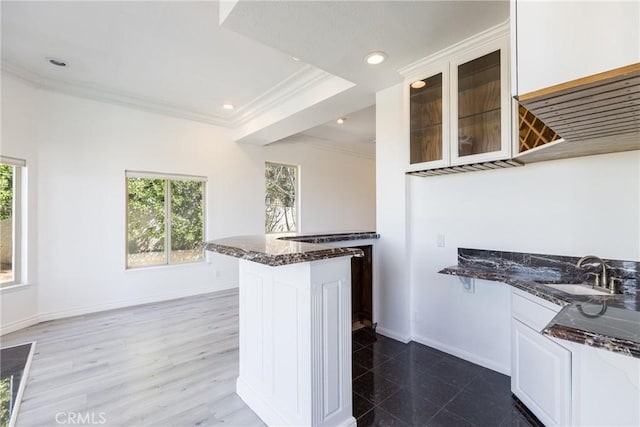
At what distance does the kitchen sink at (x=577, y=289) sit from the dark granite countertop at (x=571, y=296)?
0.08 metres

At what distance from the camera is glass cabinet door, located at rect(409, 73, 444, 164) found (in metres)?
2.46

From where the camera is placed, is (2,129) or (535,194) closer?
(535,194)

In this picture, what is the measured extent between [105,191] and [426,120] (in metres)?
4.32

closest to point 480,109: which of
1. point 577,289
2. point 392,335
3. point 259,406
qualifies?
point 577,289

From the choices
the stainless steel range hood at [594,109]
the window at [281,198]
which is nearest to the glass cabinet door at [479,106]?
the stainless steel range hood at [594,109]

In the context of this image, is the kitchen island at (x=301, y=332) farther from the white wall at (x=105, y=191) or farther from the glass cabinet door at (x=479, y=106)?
the white wall at (x=105, y=191)

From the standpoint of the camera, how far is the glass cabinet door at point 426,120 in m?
2.46

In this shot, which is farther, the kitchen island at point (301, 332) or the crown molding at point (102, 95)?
the crown molding at point (102, 95)

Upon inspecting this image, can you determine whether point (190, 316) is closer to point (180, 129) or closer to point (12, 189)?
point (12, 189)

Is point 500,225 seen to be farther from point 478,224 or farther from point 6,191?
point 6,191

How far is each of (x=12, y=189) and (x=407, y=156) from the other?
459 centimetres

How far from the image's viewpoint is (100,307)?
4.04 m

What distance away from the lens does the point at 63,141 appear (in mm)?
3818

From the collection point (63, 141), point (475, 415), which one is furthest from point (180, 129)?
point (475, 415)
